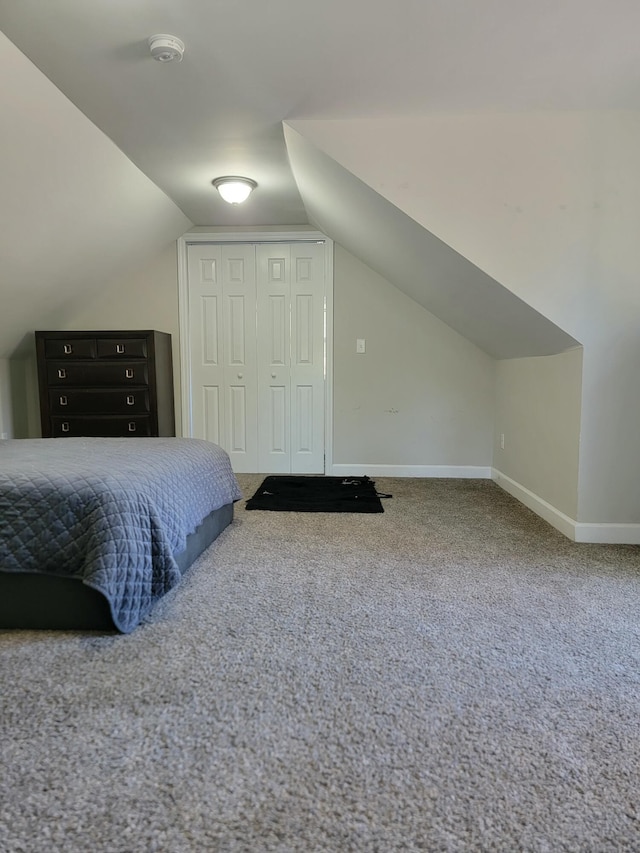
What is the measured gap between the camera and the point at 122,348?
12.3 ft

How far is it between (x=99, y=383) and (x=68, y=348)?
0.36 m

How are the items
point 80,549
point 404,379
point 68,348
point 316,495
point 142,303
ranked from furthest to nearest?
point 142,303
point 404,379
point 68,348
point 316,495
point 80,549

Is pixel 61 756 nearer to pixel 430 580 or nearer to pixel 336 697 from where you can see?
pixel 336 697

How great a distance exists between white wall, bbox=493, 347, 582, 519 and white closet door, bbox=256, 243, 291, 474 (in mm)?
1829

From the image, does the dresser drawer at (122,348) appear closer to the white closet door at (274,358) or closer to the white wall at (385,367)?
the white wall at (385,367)

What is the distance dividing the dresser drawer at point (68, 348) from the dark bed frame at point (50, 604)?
8.08ft

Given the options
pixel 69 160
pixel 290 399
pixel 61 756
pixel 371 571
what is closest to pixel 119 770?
pixel 61 756

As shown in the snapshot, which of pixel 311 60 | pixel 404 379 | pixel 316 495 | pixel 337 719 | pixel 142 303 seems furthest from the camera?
pixel 142 303

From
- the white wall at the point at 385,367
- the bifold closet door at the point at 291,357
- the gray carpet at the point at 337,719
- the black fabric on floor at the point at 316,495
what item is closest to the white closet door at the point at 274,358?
the bifold closet door at the point at 291,357

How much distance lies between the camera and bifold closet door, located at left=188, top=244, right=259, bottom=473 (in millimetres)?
4230

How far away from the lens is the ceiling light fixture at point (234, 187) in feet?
10.3

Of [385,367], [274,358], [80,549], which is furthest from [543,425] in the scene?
[80,549]

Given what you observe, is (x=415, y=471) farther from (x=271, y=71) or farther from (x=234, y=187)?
(x=271, y=71)

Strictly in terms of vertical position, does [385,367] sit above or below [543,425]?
above
